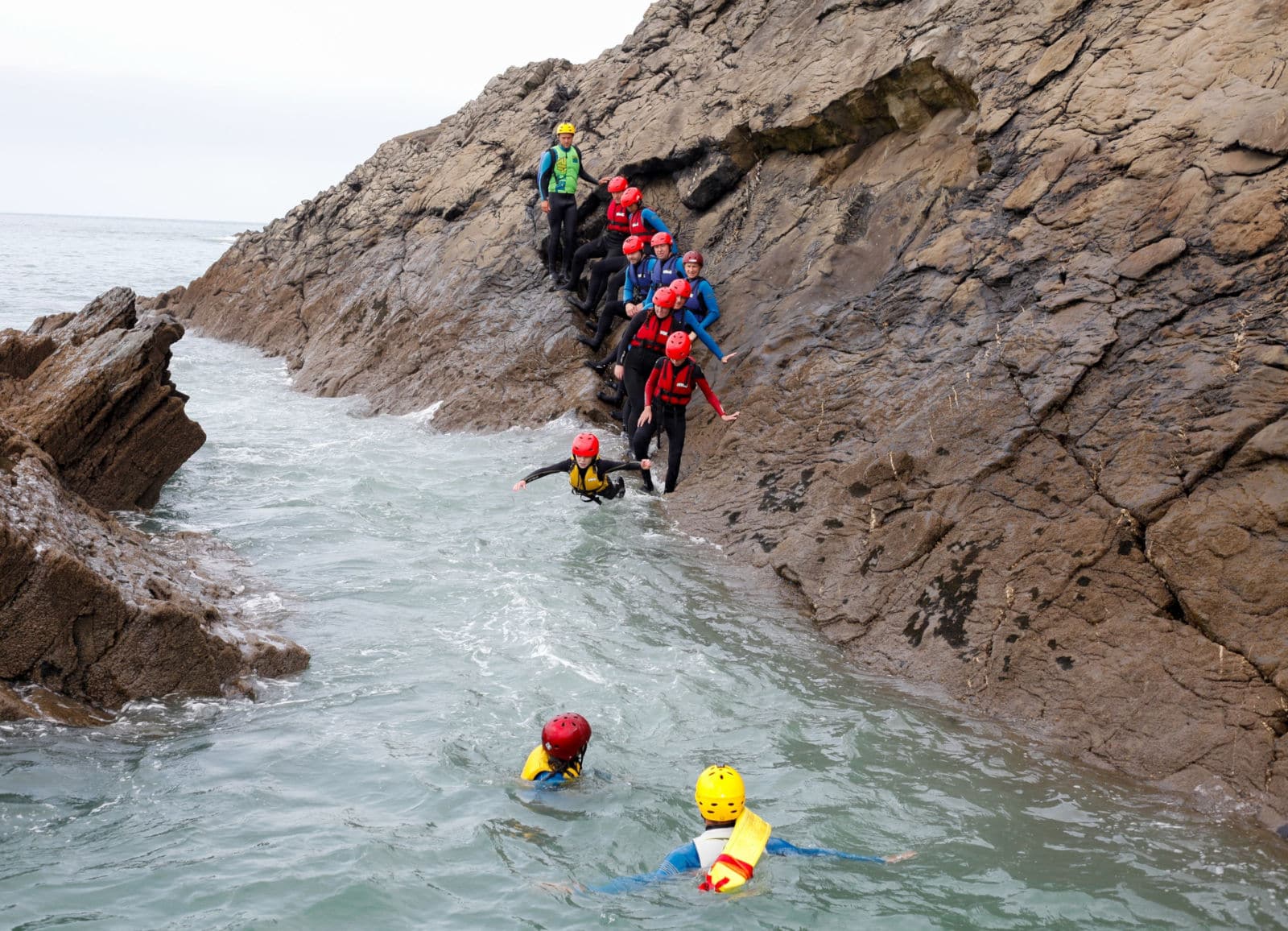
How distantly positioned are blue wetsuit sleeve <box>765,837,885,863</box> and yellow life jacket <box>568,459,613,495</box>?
566 cm

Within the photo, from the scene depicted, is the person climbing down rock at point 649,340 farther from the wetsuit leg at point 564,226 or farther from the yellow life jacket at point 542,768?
the yellow life jacket at point 542,768

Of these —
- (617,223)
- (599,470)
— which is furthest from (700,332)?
(617,223)

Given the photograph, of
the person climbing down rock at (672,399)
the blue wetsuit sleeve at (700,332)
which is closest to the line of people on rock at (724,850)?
the person climbing down rock at (672,399)

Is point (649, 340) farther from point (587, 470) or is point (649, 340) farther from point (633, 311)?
point (587, 470)

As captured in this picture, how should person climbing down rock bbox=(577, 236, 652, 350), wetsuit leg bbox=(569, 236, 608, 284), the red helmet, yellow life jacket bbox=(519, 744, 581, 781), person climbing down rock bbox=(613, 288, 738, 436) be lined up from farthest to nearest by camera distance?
1. wetsuit leg bbox=(569, 236, 608, 284)
2. person climbing down rock bbox=(577, 236, 652, 350)
3. person climbing down rock bbox=(613, 288, 738, 436)
4. yellow life jacket bbox=(519, 744, 581, 781)
5. the red helmet

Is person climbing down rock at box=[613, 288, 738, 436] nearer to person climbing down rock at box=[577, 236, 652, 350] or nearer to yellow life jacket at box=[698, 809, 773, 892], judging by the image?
person climbing down rock at box=[577, 236, 652, 350]

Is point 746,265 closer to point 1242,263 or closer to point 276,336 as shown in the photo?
point 1242,263

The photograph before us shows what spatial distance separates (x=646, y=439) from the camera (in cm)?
1166

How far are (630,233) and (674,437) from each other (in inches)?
163

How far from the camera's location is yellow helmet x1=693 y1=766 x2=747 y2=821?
5250mm

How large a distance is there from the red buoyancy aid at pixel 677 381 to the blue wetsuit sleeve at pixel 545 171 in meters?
5.25

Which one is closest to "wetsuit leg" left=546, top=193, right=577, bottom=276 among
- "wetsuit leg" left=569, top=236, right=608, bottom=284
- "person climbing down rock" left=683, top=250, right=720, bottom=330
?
"wetsuit leg" left=569, top=236, right=608, bottom=284

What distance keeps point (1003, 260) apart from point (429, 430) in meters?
8.18

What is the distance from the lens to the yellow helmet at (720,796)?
17.2 feet
